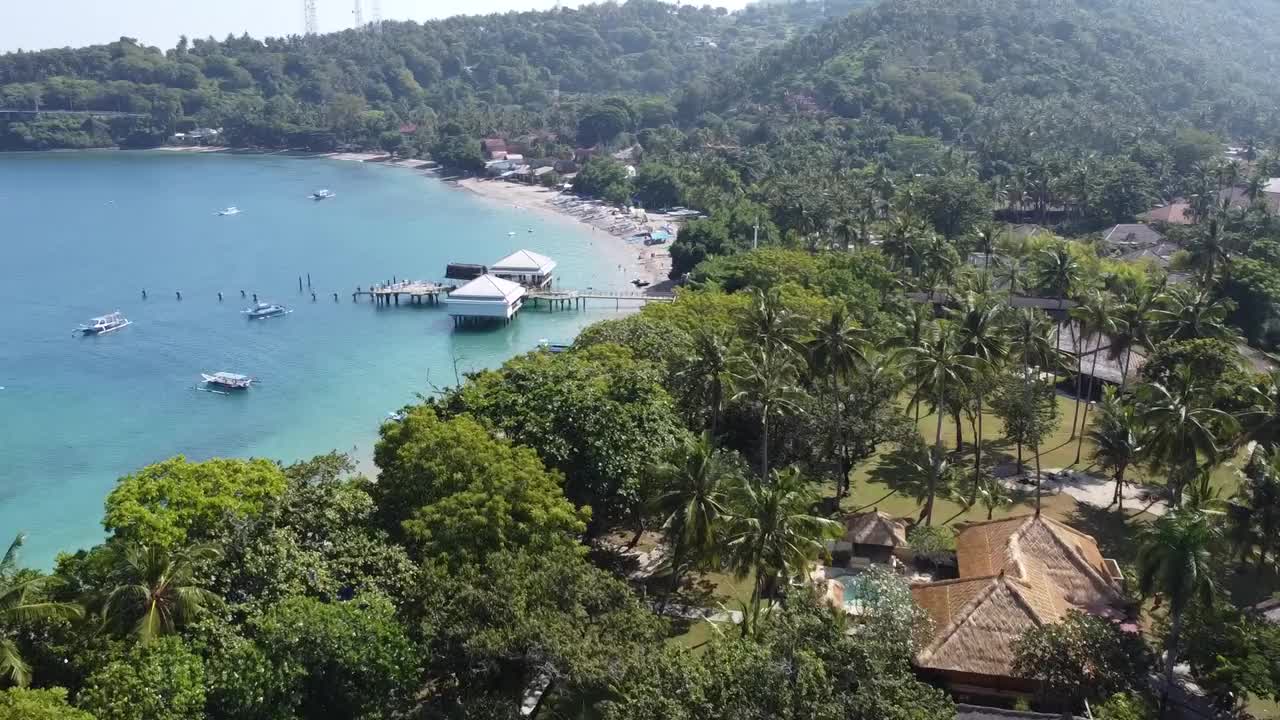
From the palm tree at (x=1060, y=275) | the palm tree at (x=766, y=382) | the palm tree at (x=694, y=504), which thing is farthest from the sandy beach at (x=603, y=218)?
the palm tree at (x=694, y=504)

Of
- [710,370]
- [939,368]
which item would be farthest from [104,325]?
[939,368]

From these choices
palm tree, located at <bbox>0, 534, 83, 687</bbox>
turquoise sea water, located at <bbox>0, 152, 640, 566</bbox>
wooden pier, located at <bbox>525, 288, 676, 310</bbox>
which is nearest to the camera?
palm tree, located at <bbox>0, 534, 83, 687</bbox>

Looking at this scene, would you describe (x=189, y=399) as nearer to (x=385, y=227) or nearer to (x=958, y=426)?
(x=958, y=426)

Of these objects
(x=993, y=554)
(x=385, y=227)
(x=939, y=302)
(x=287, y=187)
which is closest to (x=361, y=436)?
(x=993, y=554)

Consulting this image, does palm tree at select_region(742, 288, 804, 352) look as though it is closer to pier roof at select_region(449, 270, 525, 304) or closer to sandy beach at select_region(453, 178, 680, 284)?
pier roof at select_region(449, 270, 525, 304)

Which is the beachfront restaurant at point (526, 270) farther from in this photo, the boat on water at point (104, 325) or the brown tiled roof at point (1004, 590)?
the brown tiled roof at point (1004, 590)

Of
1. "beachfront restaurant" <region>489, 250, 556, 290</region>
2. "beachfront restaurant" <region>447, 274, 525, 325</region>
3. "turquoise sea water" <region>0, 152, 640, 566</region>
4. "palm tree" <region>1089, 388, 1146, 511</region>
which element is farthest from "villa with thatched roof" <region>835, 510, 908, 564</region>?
"beachfront restaurant" <region>489, 250, 556, 290</region>
